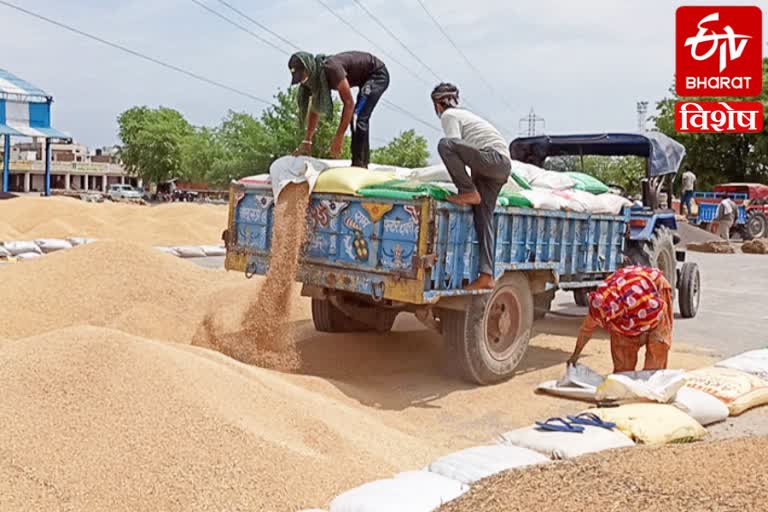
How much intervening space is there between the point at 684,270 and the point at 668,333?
503 cm

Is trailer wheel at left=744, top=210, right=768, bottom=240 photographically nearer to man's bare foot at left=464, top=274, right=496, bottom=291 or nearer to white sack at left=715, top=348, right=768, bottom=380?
white sack at left=715, top=348, right=768, bottom=380

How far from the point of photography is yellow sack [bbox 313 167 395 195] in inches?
256

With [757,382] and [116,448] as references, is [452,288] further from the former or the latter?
[116,448]

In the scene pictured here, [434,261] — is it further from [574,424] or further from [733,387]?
[733,387]

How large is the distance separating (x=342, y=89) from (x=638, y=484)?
4506mm

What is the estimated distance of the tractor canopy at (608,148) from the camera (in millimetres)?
10281

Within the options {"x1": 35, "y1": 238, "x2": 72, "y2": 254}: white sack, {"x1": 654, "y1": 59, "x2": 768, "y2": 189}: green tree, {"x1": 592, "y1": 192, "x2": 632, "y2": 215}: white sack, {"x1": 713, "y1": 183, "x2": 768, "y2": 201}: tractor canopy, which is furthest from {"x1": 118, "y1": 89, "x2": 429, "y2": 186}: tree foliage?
{"x1": 592, "y1": 192, "x2": 632, "y2": 215}: white sack

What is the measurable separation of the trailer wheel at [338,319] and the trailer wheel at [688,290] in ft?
15.4

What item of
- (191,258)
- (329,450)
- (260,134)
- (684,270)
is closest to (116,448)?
(329,450)

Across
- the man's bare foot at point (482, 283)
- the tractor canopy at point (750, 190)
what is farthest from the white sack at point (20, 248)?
the tractor canopy at point (750, 190)

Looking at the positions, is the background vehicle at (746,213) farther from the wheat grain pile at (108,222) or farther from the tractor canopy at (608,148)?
Result: the tractor canopy at (608,148)

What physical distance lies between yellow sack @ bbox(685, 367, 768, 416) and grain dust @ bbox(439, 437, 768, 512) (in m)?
2.17

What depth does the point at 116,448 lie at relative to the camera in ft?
13.3

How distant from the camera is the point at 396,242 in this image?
20.2ft
